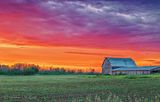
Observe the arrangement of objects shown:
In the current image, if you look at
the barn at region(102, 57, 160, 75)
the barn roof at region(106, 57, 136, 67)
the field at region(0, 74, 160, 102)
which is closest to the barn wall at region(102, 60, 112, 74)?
the barn at region(102, 57, 160, 75)

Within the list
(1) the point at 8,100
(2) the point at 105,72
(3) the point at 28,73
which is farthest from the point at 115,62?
(1) the point at 8,100

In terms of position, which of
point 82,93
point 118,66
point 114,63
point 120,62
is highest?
point 120,62

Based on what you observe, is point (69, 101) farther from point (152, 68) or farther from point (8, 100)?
point (152, 68)

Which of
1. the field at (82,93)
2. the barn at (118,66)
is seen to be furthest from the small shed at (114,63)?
the field at (82,93)

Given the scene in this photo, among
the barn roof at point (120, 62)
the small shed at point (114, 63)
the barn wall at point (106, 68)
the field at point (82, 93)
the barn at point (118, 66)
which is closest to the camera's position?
the field at point (82, 93)

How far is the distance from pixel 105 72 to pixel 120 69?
11.5 metres

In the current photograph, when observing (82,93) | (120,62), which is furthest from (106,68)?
(82,93)

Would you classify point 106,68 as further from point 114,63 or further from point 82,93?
point 82,93

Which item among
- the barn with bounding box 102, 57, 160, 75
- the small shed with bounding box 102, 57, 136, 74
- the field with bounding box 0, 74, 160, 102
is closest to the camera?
the field with bounding box 0, 74, 160, 102

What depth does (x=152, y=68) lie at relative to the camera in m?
92.4

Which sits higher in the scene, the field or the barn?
the barn

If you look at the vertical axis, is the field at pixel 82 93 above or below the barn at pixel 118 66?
below

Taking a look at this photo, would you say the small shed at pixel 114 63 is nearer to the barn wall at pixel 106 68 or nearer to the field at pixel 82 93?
the barn wall at pixel 106 68

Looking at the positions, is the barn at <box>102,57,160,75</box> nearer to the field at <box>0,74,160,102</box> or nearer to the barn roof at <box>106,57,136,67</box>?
the barn roof at <box>106,57,136,67</box>
